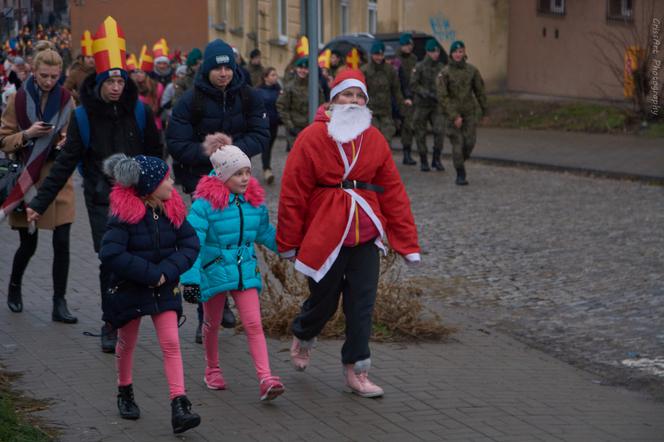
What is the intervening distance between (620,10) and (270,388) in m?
19.1

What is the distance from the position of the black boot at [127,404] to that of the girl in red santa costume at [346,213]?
1.08m

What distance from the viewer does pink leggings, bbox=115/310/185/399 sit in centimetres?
613

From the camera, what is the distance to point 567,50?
25641 mm

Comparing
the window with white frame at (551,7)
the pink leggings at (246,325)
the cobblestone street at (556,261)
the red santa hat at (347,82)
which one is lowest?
the cobblestone street at (556,261)

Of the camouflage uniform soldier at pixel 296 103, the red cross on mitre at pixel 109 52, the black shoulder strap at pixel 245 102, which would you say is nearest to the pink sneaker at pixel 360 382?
the black shoulder strap at pixel 245 102

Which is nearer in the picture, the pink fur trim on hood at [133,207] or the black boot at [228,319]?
the pink fur trim on hood at [133,207]

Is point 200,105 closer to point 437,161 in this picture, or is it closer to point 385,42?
point 437,161

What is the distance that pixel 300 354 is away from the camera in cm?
712

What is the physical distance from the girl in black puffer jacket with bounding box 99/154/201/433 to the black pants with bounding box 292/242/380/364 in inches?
33.2

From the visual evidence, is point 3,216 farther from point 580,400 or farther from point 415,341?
point 580,400

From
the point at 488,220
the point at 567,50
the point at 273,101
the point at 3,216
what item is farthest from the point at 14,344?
the point at 567,50

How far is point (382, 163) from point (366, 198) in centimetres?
22

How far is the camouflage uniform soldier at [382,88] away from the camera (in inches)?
712

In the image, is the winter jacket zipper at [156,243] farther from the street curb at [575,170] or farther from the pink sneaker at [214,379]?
the street curb at [575,170]
